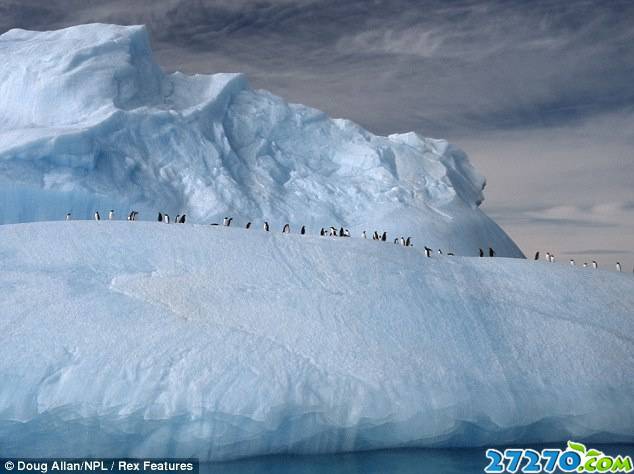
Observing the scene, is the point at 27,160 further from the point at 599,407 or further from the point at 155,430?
the point at 599,407

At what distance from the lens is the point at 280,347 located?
11.4m

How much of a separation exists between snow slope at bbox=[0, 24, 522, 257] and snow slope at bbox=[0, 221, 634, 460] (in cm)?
899

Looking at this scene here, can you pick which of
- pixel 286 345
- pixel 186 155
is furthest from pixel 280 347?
pixel 186 155

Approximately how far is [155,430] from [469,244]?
60.2 ft

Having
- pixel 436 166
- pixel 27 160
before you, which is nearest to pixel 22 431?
pixel 27 160

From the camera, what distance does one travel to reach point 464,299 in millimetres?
13531

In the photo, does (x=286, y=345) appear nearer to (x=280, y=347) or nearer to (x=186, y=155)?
(x=280, y=347)

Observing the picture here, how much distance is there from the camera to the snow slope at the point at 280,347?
34.5 feet

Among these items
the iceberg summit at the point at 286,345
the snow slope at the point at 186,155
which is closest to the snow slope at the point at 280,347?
the iceberg summit at the point at 286,345

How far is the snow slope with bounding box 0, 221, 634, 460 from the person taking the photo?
414 inches

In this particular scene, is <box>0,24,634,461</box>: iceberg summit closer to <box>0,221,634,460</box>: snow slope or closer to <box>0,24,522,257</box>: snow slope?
<box>0,221,634,460</box>: snow slope

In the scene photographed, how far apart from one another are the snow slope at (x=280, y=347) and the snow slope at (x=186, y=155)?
29.5ft

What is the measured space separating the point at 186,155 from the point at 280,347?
51.3 feet

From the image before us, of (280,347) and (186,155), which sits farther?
(186,155)
